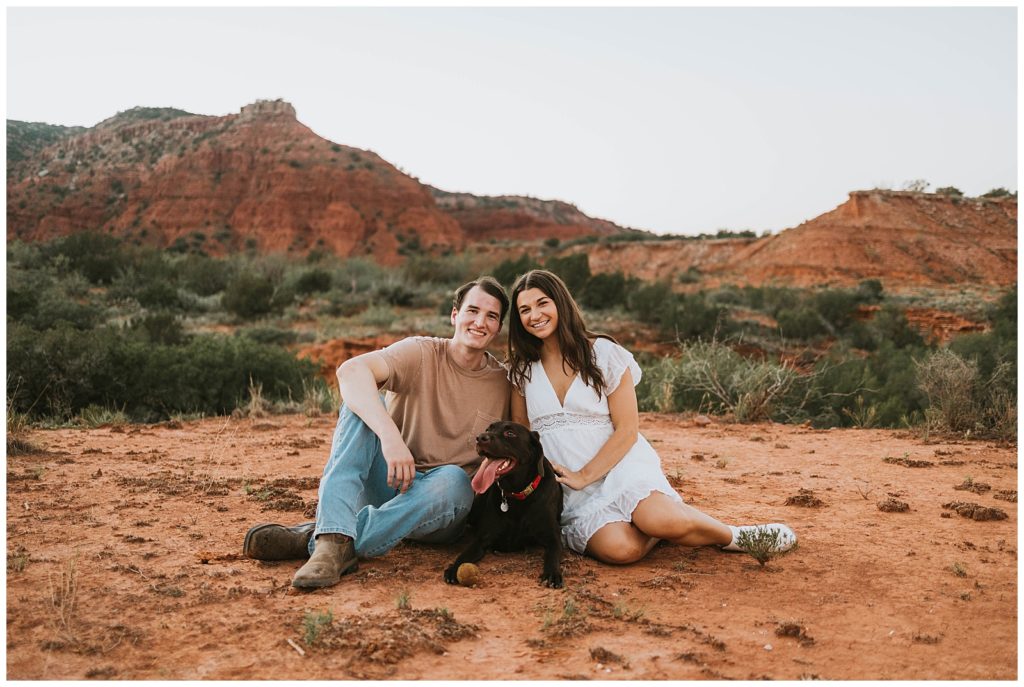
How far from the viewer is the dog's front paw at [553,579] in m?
3.37

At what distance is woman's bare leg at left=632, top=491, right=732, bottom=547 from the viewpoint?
12.1 ft

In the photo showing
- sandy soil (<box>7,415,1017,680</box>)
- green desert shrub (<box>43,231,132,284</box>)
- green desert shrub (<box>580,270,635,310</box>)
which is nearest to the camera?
sandy soil (<box>7,415,1017,680</box>)

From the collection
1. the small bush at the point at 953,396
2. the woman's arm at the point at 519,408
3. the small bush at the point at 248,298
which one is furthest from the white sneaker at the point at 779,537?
the small bush at the point at 248,298

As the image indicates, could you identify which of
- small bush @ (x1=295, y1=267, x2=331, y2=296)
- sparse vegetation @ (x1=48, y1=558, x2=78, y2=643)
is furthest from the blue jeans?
small bush @ (x1=295, y1=267, x2=331, y2=296)

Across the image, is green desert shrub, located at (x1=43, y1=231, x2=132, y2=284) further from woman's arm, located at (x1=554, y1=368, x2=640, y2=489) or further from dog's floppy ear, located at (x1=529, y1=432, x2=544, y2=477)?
dog's floppy ear, located at (x1=529, y1=432, x2=544, y2=477)

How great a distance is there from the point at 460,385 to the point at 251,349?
7907mm

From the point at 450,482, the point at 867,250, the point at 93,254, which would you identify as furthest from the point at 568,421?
the point at 867,250

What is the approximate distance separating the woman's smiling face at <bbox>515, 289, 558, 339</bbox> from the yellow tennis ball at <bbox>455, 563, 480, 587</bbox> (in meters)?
1.18

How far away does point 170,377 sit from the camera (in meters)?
9.58

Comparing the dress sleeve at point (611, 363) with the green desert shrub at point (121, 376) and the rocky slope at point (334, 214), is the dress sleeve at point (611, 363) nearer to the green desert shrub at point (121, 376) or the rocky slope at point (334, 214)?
the green desert shrub at point (121, 376)

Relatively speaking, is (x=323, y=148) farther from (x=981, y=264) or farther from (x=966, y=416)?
(x=966, y=416)

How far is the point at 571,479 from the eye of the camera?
12.4 feet

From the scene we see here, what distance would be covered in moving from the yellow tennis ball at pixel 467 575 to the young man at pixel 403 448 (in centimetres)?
32

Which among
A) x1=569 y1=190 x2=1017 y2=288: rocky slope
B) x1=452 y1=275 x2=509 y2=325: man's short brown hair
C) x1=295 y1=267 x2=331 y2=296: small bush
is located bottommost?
x1=452 y1=275 x2=509 y2=325: man's short brown hair
